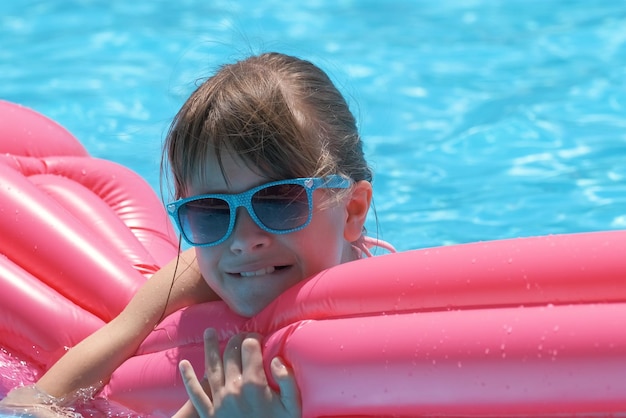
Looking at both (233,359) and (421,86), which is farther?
(421,86)

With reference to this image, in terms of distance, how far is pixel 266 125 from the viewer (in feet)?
7.98

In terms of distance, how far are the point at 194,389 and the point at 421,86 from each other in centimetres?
406

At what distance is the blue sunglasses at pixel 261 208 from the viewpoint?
242 centimetres

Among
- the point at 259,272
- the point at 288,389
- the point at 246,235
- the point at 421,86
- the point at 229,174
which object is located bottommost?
the point at 421,86

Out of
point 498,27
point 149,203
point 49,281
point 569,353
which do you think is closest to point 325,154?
point 569,353

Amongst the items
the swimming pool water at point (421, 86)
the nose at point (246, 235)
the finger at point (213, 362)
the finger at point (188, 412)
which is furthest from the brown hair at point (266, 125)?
the swimming pool water at point (421, 86)

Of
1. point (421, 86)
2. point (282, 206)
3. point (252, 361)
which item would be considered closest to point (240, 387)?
point (252, 361)

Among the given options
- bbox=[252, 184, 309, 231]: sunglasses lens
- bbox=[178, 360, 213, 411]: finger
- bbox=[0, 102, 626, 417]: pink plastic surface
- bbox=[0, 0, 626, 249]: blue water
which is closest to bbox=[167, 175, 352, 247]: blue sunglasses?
bbox=[252, 184, 309, 231]: sunglasses lens

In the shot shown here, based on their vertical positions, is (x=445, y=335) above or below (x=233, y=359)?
above

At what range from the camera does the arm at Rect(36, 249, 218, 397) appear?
2748 millimetres

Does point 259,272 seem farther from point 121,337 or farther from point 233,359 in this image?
point 121,337

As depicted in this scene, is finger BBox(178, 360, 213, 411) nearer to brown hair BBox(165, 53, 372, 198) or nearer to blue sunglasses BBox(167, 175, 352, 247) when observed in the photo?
blue sunglasses BBox(167, 175, 352, 247)

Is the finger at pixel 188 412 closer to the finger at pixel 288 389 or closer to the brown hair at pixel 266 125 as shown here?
the finger at pixel 288 389

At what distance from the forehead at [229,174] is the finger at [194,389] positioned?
381 millimetres
